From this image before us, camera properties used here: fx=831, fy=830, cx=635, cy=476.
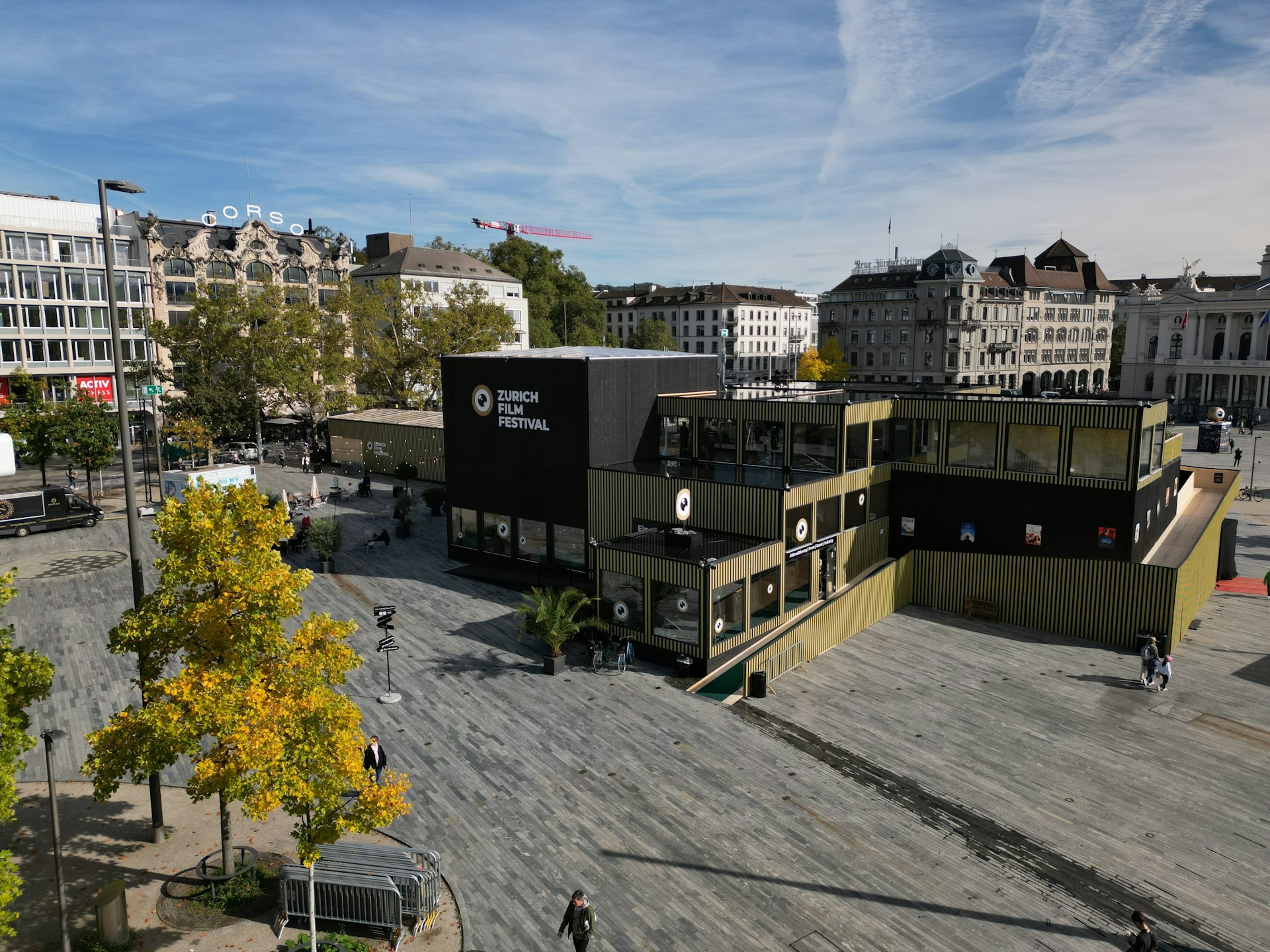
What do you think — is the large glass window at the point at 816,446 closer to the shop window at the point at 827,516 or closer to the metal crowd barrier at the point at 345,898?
the shop window at the point at 827,516

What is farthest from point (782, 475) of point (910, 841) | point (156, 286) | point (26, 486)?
point (156, 286)

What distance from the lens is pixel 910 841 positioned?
639 inches

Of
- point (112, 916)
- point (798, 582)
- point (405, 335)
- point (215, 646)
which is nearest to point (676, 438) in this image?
point (798, 582)

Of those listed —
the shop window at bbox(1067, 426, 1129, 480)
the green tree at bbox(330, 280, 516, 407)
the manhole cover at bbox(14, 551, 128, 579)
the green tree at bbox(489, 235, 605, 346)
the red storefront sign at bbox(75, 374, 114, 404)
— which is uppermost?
the green tree at bbox(489, 235, 605, 346)

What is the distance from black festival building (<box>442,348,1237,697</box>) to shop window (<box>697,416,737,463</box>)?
0.23ft

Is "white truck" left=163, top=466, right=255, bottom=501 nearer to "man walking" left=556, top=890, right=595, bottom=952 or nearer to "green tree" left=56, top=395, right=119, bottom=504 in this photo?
"green tree" left=56, top=395, right=119, bottom=504

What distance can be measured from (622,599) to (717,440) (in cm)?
945

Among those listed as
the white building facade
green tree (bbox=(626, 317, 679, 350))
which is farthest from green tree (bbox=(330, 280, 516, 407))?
the white building facade

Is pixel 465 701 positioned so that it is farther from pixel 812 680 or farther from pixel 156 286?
pixel 156 286

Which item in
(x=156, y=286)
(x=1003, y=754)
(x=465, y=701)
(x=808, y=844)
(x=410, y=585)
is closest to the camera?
(x=808, y=844)

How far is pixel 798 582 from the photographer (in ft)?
93.7

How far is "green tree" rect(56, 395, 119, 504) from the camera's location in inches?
1778

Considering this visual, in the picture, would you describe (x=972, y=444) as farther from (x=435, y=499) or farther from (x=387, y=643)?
(x=435, y=499)

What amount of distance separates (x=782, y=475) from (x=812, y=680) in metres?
7.57
